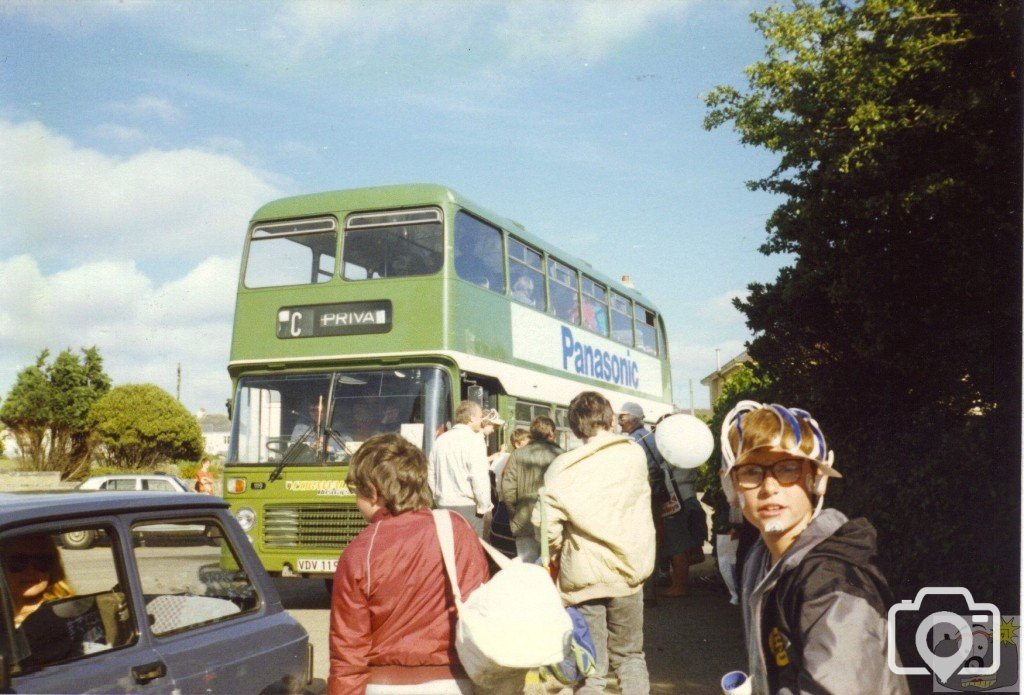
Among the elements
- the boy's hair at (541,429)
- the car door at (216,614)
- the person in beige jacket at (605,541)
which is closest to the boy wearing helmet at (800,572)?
the car door at (216,614)

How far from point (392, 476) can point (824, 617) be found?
185cm

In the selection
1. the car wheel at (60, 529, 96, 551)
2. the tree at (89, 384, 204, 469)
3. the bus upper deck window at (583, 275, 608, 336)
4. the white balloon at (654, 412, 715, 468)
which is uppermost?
the tree at (89, 384, 204, 469)

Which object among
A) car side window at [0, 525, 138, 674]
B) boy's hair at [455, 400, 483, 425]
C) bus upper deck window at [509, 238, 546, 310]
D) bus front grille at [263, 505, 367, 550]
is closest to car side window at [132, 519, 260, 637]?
car side window at [0, 525, 138, 674]

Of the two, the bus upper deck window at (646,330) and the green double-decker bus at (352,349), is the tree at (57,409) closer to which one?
the bus upper deck window at (646,330)

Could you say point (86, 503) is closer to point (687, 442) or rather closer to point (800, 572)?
point (800, 572)

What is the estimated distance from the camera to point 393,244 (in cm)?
1055

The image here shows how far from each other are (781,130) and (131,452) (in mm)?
27110

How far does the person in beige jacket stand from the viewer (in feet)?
16.4

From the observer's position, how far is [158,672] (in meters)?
3.24

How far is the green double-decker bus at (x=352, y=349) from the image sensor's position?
9.83m

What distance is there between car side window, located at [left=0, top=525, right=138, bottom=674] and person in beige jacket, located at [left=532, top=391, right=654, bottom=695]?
2.18 meters

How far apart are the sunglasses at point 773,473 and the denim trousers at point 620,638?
3.11m

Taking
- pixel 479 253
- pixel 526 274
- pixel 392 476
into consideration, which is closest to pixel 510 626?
pixel 392 476

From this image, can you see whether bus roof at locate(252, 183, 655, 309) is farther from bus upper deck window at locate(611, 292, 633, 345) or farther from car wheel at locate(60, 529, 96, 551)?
car wheel at locate(60, 529, 96, 551)
